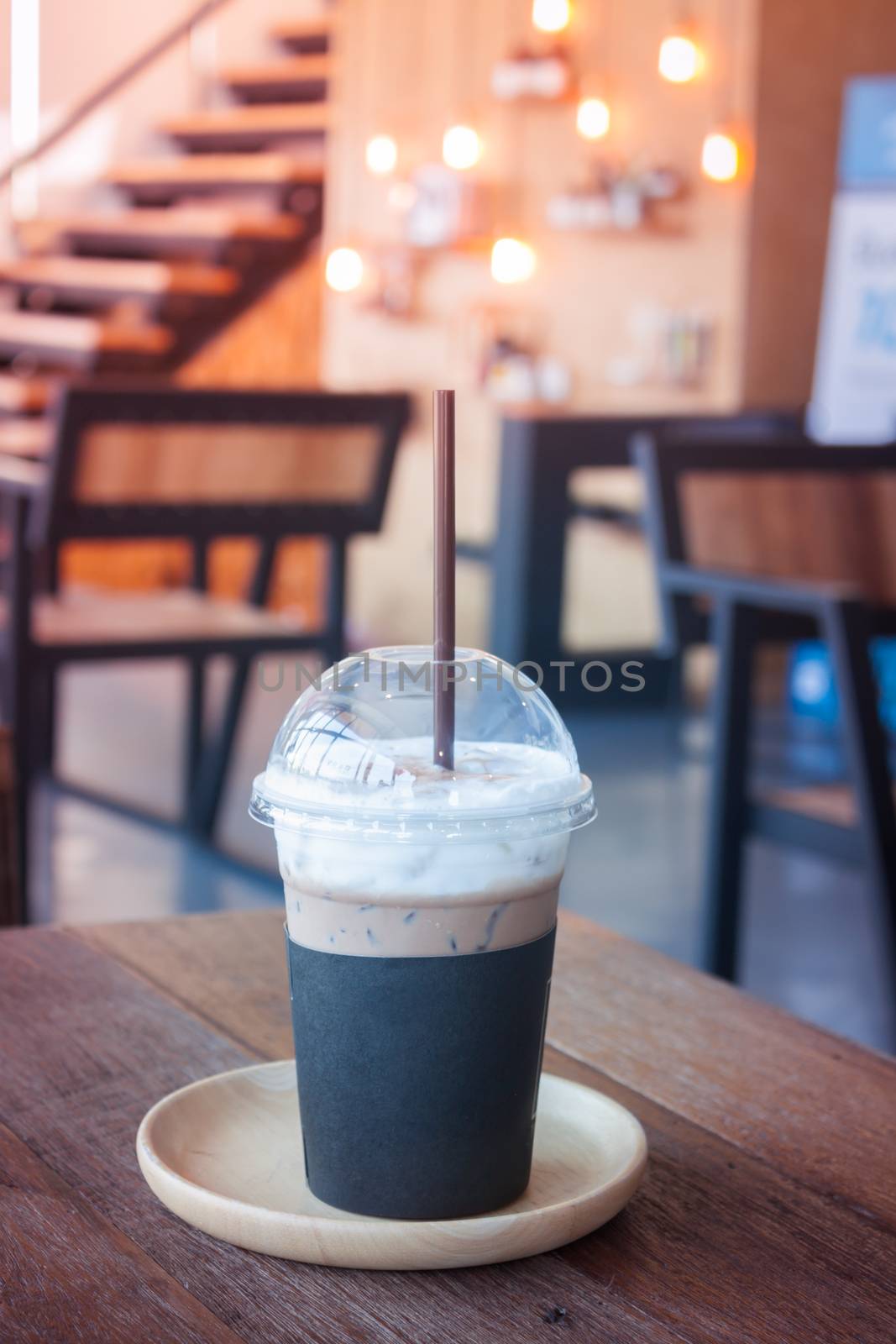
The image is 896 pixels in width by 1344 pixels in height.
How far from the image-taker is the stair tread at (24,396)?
19.3 ft

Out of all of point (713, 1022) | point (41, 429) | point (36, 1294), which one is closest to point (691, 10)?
point (41, 429)

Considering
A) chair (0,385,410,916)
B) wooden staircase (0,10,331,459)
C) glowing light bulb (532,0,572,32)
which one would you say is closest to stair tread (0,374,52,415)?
wooden staircase (0,10,331,459)

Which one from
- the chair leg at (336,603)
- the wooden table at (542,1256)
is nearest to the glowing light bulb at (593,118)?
the chair leg at (336,603)

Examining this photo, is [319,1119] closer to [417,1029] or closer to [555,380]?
[417,1029]

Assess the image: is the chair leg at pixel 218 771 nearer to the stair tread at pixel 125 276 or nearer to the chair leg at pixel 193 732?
the chair leg at pixel 193 732

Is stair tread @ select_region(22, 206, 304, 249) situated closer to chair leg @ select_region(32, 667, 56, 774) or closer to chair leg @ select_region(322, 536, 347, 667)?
chair leg @ select_region(32, 667, 56, 774)

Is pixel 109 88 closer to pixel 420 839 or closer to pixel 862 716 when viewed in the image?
pixel 862 716

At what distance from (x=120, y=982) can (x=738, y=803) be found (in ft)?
4.28

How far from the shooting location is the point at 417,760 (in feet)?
2.05

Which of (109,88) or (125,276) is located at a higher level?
(109,88)

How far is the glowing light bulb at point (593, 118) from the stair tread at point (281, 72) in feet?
5.78

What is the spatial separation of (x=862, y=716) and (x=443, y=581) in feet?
4.58

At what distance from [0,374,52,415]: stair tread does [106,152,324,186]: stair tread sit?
1068 millimetres

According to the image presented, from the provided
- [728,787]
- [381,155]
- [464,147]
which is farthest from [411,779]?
[381,155]
